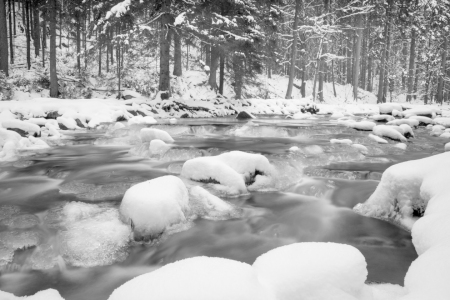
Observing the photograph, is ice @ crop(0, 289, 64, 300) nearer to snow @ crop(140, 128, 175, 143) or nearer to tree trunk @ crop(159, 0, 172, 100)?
snow @ crop(140, 128, 175, 143)

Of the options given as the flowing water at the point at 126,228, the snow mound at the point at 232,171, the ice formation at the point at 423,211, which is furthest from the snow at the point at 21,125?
the ice formation at the point at 423,211

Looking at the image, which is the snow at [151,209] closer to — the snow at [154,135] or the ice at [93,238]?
the ice at [93,238]

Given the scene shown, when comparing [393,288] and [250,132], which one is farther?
[250,132]

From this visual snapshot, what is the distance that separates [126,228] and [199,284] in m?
1.98

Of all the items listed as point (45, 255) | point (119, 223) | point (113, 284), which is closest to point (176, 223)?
point (119, 223)

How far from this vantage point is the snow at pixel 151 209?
313 cm

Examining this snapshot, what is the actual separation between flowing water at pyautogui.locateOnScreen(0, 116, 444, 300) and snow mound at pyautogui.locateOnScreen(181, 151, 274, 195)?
0.19 m

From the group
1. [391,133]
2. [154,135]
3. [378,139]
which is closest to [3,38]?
[154,135]

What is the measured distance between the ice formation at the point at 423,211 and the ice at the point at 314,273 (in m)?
0.29

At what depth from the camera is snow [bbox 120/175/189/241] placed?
123 inches

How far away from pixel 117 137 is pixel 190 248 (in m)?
7.10

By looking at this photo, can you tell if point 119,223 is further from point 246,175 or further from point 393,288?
point 393,288

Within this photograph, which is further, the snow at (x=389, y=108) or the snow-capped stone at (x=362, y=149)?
the snow at (x=389, y=108)

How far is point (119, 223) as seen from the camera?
3361mm
